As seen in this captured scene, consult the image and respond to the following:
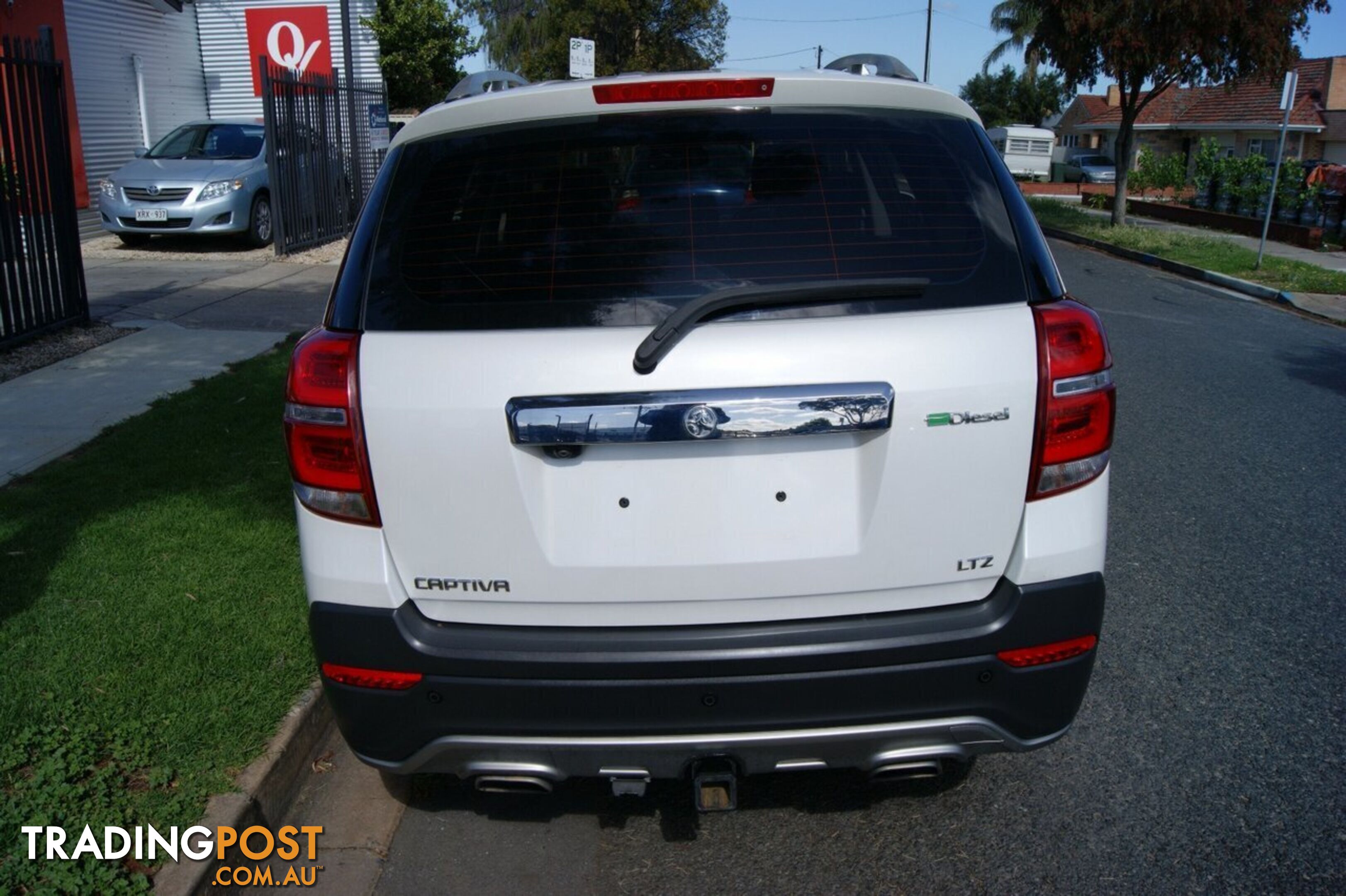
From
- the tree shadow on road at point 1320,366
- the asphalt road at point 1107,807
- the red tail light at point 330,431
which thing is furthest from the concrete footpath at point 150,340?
the tree shadow on road at point 1320,366

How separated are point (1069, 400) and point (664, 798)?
67.3 inches

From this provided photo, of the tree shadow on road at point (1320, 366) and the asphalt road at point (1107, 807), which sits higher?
the tree shadow on road at point (1320, 366)

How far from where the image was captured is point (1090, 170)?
145 ft

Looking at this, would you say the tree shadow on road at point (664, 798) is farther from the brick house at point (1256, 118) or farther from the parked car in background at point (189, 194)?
the brick house at point (1256, 118)

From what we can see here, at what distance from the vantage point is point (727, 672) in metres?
2.54

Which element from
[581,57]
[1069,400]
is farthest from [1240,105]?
[1069,400]

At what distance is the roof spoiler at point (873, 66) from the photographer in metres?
3.43

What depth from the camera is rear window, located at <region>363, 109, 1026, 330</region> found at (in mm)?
2605

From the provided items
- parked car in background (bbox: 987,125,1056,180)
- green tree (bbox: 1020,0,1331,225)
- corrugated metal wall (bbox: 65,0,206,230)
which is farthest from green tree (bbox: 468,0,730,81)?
green tree (bbox: 1020,0,1331,225)

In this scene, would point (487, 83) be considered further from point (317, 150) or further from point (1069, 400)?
point (317, 150)

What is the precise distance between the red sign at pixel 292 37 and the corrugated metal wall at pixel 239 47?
107 millimetres

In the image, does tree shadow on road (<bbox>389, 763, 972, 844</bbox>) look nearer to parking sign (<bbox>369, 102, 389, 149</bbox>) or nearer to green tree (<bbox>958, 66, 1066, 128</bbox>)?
parking sign (<bbox>369, 102, 389, 149</bbox>)

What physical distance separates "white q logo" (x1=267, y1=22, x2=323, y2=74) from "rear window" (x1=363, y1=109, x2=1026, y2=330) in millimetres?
22509

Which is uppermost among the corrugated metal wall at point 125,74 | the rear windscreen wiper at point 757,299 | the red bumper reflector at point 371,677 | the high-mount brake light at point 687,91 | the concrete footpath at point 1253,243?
the corrugated metal wall at point 125,74
